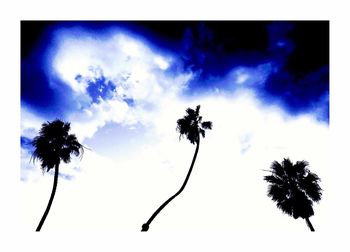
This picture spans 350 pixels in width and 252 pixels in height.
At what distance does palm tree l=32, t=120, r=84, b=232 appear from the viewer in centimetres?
1934

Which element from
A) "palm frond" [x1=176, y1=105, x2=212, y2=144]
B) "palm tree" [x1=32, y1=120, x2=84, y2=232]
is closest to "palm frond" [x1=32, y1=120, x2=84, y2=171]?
"palm tree" [x1=32, y1=120, x2=84, y2=232]

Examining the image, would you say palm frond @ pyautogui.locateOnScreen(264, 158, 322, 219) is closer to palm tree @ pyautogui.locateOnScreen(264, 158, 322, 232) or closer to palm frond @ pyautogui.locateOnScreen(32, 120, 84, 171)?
palm tree @ pyautogui.locateOnScreen(264, 158, 322, 232)

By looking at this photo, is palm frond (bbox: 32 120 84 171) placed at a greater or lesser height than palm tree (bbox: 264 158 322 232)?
greater

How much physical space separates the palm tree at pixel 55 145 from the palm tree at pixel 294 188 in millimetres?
14041

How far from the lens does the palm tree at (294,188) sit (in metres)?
19.1

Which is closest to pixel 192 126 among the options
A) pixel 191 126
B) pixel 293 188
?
pixel 191 126

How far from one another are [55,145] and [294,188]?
17.2 meters

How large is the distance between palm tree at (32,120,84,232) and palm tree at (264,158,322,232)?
14.0 metres

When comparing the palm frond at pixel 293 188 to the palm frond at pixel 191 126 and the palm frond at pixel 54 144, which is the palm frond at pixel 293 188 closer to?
the palm frond at pixel 191 126

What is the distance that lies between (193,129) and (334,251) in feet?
44.4

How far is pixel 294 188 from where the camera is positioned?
2084 cm

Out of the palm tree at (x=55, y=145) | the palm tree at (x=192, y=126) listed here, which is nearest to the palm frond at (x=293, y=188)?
the palm tree at (x=192, y=126)

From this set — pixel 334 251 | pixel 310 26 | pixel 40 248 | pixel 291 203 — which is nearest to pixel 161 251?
pixel 40 248

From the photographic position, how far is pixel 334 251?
1170 cm
